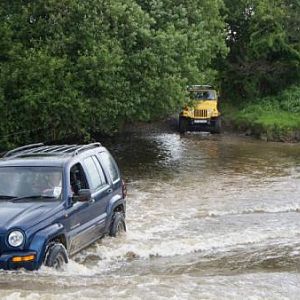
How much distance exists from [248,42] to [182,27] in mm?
13915

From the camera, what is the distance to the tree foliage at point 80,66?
18.7m

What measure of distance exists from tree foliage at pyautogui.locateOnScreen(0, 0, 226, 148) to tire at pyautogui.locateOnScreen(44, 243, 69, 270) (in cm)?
1004

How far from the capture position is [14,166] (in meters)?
9.98

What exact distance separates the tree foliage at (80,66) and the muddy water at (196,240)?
2.54 m

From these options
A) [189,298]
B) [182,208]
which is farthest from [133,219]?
[189,298]

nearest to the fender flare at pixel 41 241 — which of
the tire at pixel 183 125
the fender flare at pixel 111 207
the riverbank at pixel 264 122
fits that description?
the fender flare at pixel 111 207

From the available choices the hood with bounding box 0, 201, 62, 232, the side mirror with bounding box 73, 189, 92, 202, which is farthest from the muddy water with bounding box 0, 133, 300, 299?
the side mirror with bounding box 73, 189, 92, 202

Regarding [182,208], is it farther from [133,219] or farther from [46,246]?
[46,246]

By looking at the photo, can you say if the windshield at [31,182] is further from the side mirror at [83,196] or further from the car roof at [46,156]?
the side mirror at [83,196]

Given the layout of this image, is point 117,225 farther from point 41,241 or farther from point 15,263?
point 15,263

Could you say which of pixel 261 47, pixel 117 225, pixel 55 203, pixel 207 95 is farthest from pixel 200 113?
pixel 55 203

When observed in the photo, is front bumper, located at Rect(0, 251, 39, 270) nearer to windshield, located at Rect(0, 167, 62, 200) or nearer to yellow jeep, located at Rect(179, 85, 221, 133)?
windshield, located at Rect(0, 167, 62, 200)

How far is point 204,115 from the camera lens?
32344mm

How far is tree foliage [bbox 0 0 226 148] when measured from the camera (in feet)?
61.4
